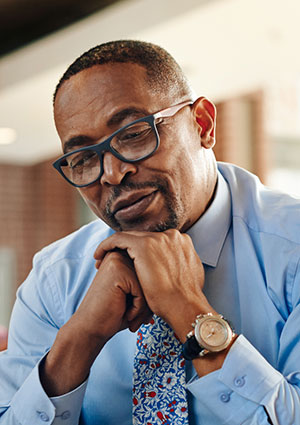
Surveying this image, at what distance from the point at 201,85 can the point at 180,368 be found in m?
4.10

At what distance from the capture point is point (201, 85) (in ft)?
16.2

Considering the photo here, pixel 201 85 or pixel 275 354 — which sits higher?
pixel 201 85

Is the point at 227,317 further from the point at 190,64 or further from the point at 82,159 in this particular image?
the point at 190,64

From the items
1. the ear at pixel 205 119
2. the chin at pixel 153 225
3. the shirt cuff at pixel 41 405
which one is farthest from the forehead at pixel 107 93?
the shirt cuff at pixel 41 405

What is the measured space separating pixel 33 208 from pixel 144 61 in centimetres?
686

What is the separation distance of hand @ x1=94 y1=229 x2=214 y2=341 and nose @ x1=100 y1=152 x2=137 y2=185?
11 centimetres

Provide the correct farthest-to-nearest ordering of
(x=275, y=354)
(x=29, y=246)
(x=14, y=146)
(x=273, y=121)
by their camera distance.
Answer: (x=29, y=246), (x=14, y=146), (x=273, y=121), (x=275, y=354)

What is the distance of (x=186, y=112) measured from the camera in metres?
1.22

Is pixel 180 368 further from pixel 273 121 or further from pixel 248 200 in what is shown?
pixel 273 121

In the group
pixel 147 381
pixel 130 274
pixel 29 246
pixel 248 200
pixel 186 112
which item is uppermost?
pixel 186 112

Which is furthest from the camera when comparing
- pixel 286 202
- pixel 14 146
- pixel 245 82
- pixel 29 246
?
pixel 29 246

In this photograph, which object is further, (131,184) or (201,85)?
(201,85)

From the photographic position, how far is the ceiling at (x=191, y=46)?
→ 3582mm

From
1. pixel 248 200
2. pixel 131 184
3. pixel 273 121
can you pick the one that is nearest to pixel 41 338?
pixel 131 184
